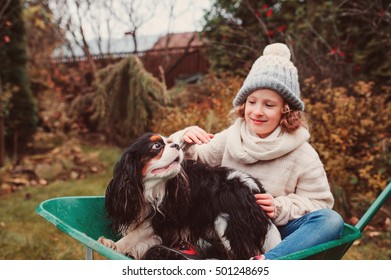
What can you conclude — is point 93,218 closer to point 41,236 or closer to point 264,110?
point 264,110

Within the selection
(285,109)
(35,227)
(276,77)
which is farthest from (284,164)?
(35,227)

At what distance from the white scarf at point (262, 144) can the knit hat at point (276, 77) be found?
0.15m

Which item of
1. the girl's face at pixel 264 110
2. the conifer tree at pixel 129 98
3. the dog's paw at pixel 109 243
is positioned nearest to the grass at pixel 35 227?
the conifer tree at pixel 129 98

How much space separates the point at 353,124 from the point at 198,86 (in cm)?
269

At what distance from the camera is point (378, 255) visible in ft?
11.3

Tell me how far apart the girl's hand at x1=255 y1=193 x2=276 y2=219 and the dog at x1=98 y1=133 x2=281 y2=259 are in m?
0.02

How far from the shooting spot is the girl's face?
223cm

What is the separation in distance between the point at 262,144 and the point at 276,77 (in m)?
0.32

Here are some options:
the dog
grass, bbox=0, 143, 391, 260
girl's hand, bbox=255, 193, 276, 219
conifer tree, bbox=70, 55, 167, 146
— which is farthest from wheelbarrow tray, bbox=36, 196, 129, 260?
conifer tree, bbox=70, 55, 167, 146

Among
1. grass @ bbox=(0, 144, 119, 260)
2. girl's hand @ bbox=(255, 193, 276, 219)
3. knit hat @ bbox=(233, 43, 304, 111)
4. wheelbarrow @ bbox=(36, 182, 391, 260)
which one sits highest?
knit hat @ bbox=(233, 43, 304, 111)

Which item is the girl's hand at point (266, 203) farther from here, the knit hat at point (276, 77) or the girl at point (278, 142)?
the knit hat at point (276, 77)

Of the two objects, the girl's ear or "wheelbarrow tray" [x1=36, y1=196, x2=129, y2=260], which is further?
the girl's ear

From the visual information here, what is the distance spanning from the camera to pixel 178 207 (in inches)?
77.3

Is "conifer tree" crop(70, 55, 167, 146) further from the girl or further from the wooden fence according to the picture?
the girl
